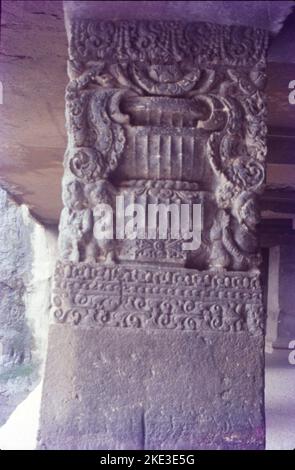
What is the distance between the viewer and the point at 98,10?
2.10 meters

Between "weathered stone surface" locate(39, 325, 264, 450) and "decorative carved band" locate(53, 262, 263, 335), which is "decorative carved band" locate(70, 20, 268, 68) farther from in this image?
"weathered stone surface" locate(39, 325, 264, 450)

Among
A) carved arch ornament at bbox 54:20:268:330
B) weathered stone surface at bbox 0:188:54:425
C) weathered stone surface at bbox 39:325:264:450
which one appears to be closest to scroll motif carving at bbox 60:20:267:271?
carved arch ornament at bbox 54:20:268:330

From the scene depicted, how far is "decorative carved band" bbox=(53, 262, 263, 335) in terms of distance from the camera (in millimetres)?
2033

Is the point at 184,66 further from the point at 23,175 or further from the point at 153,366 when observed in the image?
the point at 23,175

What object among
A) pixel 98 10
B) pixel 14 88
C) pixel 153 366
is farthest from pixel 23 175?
pixel 153 366

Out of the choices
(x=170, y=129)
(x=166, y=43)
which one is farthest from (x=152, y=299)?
(x=166, y=43)

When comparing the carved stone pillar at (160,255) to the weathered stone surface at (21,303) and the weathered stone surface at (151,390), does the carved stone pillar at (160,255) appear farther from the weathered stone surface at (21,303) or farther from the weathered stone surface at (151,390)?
the weathered stone surface at (21,303)

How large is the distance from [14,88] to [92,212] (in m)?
1.61

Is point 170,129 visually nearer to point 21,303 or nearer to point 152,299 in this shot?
point 152,299

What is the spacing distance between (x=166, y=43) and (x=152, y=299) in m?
1.10

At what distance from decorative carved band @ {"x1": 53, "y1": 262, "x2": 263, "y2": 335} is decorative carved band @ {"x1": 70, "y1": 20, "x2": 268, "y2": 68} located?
849 millimetres

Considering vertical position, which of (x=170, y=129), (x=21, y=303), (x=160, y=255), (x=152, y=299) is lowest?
(x=152, y=299)

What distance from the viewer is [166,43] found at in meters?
2.20

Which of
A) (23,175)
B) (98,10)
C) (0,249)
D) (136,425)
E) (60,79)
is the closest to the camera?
(136,425)
